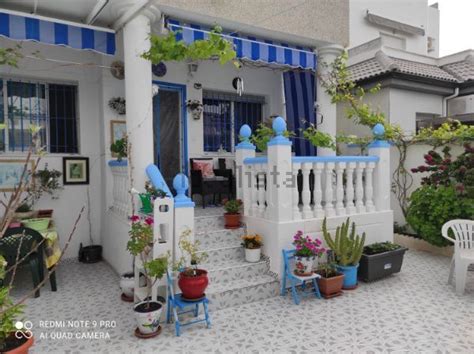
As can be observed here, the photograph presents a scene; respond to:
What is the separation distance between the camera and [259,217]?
511 centimetres

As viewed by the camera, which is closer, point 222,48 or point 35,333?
point 35,333

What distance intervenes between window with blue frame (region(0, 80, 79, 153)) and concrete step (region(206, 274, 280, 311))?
4276mm

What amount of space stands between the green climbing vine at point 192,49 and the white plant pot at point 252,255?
8.41ft

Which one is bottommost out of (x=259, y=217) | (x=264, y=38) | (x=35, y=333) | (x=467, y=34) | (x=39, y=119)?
(x=35, y=333)

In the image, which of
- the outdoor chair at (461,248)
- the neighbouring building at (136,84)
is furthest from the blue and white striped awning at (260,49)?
the outdoor chair at (461,248)

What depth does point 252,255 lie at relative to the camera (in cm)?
478

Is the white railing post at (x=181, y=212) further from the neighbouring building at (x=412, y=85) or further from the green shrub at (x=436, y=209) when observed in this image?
the neighbouring building at (x=412, y=85)

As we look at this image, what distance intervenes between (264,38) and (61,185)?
4.78 m

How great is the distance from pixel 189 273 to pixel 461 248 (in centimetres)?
381

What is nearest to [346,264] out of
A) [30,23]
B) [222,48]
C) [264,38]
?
[222,48]

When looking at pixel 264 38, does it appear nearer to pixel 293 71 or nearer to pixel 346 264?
pixel 293 71

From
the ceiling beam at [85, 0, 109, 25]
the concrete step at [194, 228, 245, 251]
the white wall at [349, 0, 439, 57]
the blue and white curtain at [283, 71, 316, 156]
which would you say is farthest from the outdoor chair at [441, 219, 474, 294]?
the white wall at [349, 0, 439, 57]

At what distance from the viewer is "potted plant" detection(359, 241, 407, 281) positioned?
4941 millimetres

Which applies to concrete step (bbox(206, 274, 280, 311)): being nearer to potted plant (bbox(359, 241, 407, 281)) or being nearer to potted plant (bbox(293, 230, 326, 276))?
potted plant (bbox(293, 230, 326, 276))
